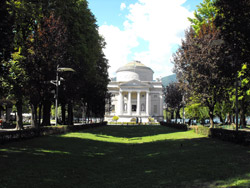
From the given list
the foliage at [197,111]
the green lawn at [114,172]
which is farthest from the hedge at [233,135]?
the foliage at [197,111]

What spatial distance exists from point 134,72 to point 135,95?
11079 millimetres

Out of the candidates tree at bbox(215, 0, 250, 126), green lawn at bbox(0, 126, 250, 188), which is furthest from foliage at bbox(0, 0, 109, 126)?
tree at bbox(215, 0, 250, 126)

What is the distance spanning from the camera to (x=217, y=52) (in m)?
28.9

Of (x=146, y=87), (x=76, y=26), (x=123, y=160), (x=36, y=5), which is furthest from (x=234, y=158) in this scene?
(x=146, y=87)

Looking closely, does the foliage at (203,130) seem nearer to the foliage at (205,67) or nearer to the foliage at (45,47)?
the foliage at (205,67)

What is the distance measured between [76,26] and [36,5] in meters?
18.3

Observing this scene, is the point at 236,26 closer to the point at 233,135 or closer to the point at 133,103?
the point at 233,135

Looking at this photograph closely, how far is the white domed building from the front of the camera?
99.2 meters

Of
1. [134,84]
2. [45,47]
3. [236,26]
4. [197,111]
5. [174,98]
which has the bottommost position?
[197,111]

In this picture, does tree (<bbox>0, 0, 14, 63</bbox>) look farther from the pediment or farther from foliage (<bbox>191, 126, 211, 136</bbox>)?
the pediment

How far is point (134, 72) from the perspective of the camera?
362 ft

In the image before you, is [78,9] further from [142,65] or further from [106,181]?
[142,65]

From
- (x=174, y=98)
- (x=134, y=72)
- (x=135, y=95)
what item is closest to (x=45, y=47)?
(x=174, y=98)

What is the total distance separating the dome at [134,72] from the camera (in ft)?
362
